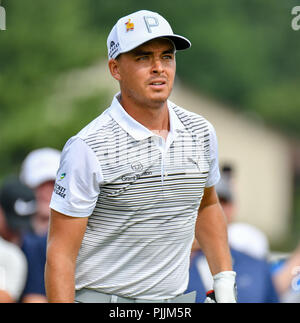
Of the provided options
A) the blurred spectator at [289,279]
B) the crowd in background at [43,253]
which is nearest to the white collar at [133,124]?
the crowd in background at [43,253]

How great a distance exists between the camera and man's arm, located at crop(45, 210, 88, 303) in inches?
172

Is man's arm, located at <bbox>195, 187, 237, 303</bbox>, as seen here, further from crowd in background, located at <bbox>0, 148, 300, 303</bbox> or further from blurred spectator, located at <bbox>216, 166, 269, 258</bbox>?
blurred spectator, located at <bbox>216, 166, 269, 258</bbox>

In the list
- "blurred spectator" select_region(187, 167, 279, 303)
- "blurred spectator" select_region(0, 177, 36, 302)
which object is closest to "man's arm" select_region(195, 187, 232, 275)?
"blurred spectator" select_region(187, 167, 279, 303)

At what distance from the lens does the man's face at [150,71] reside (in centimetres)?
446

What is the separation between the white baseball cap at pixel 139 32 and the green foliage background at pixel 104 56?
2671 cm

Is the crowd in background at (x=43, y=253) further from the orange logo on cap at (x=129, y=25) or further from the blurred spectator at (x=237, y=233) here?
the orange logo on cap at (x=129, y=25)

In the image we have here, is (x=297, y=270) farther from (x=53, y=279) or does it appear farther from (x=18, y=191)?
(x=53, y=279)

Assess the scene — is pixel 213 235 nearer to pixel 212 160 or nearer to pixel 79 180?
pixel 212 160

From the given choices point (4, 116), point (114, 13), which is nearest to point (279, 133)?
point (114, 13)

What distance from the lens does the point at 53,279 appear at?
14.4 ft

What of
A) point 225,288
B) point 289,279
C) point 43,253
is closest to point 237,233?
point 289,279

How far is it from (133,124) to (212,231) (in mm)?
859

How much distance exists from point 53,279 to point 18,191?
300cm

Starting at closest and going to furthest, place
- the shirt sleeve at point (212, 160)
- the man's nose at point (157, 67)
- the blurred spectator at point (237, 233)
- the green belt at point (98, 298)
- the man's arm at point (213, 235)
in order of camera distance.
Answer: the man's nose at point (157, 67) → the green belt at point (98, 298) → the shirt sleeve at point (212, 160) → the man's arm at point (213, 235) → the blurred spectator at point (237, 233)
